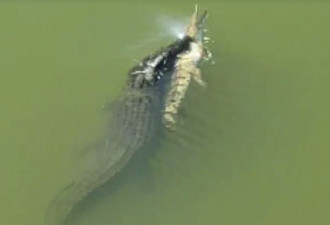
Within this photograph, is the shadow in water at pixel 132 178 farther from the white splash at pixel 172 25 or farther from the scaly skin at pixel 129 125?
the white splash at pixel 172 25

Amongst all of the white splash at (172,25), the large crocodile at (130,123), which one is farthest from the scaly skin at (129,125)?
the white splash at (172,25)

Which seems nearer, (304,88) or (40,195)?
(40,195)

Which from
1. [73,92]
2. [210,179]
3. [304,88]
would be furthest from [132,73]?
[304,88]

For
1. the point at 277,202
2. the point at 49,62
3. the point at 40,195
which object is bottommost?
the point at 40,195

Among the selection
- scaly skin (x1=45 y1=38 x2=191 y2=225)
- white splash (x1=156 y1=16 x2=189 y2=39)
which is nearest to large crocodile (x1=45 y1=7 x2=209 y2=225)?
scaly skin (x1=45 y1=38 x2=191 y2=225)

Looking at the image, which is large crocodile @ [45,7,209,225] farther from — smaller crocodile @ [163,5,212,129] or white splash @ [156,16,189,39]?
white splash @ [156,16,189,39]

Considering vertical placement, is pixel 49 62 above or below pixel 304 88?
below

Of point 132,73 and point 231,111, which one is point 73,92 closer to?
point 132,73
